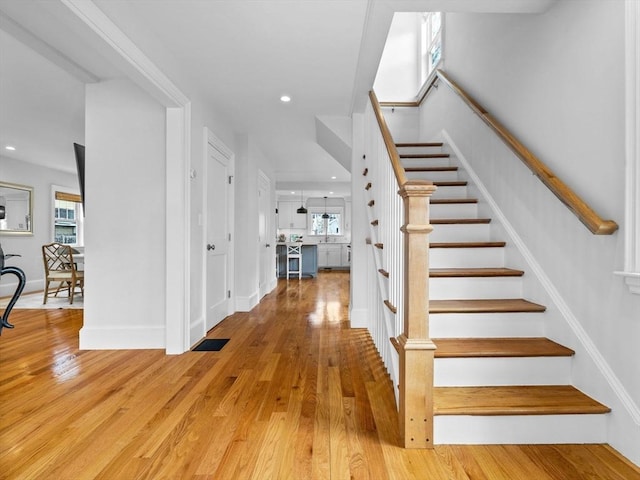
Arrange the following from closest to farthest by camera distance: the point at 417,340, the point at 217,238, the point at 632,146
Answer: the point at 632,146
the point at 417,340
the point at 217,238

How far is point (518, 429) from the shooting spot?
5.28 feet

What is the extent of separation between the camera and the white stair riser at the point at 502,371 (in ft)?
5.92

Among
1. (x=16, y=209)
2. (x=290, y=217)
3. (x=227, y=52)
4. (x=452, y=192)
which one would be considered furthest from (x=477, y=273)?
(x=290, y=217)

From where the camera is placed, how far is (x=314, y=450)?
61.2 inches


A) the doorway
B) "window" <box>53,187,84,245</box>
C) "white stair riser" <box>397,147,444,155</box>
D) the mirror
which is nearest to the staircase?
"white stair riser" <box>397,147,444,155</box>

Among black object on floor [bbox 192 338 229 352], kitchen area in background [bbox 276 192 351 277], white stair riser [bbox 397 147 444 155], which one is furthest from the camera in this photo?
kitchen area in background [bbox 276 192 351 277]

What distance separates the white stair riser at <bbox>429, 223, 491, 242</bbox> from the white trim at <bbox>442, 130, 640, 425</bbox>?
16 cm

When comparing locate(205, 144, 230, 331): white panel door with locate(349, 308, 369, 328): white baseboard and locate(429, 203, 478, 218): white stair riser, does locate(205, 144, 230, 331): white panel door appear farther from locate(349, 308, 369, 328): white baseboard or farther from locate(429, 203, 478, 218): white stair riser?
locate(429, 203, 478, 218): white stair riser

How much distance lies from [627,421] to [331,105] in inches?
130

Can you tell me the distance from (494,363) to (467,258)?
89 centimetres

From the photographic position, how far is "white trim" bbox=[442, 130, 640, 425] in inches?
59.5

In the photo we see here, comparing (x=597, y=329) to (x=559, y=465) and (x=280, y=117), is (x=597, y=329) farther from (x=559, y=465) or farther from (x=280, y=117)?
(x=280, y=117)

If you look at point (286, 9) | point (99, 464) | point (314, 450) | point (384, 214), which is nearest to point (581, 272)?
point (384, 214)

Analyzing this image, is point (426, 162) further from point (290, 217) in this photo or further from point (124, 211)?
point (290, 217)
